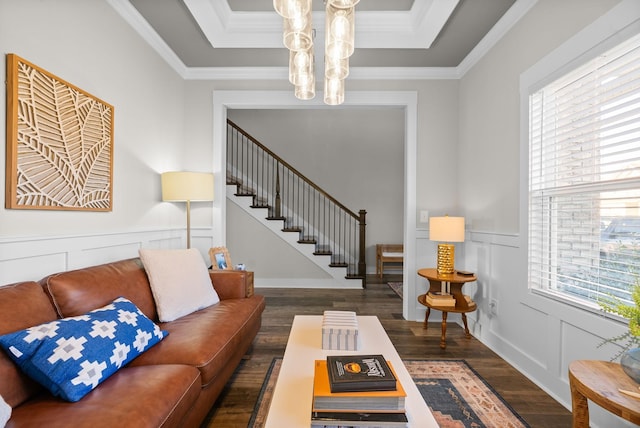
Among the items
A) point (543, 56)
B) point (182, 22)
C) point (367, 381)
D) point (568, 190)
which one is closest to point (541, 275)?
point (568, 190)

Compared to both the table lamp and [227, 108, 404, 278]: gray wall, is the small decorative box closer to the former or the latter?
the table lamp

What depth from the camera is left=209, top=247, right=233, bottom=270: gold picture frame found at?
323 cm

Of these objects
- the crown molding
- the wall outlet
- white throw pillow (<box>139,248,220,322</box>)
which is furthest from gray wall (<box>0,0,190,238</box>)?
the wall outlet

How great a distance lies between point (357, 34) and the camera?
9.74 feet

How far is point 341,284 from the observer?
5.20 metres

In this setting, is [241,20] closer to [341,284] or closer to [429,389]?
[429,389]

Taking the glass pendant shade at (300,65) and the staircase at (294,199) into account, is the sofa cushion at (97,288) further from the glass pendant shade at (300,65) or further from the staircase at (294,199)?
the staircase at (294,199)

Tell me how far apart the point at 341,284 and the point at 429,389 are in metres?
3.12

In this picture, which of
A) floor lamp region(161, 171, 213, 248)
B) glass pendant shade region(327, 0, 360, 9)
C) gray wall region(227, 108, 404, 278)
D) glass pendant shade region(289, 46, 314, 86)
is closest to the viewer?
glass pendant shade region(327, 0, 360, 9)

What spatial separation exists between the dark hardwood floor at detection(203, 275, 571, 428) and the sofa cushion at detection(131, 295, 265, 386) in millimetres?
229

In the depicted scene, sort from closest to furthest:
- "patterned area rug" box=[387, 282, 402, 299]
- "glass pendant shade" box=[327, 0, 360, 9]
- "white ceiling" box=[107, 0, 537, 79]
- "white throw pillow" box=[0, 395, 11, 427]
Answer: "white throw pillow" box=[0, 395, 11, 427] < "glass pendant shade" box=[327, 0, 360, 9] < "white ceiling" box=[107, 0, 537, 79] < "patterned area rug" box=[387, 282, 402, 299]

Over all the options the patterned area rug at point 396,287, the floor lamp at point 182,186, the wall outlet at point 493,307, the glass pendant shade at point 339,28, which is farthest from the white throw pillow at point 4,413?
the patterned area rug at point 396,287

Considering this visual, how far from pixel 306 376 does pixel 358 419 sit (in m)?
0.37

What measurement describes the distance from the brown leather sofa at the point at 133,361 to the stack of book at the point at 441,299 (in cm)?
159
